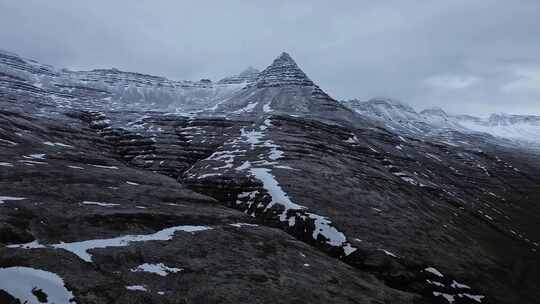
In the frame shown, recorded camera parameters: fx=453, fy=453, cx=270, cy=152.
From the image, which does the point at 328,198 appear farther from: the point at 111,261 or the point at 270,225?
the point at 111,261

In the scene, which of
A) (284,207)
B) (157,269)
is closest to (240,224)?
(284,207)

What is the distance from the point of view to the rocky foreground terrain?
126 feet

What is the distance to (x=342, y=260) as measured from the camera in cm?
5644

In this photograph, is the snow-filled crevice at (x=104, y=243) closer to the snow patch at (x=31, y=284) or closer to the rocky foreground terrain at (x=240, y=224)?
the rocky foreground terrain at (x=240, y=224)

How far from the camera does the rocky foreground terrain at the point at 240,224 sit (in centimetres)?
3847

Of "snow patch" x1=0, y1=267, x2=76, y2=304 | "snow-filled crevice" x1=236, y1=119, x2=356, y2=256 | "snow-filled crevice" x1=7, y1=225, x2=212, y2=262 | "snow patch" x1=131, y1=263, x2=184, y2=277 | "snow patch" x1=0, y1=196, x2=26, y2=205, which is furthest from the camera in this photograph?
"snow-filled crevice" x1=236, y1=119, x2=356, y2=256

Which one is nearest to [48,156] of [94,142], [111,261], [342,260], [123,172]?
[123,172]

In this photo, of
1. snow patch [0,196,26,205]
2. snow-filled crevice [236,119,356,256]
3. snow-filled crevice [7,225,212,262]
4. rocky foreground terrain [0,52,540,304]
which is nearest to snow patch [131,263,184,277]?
rocky foreground terrain [0,52,540,304]

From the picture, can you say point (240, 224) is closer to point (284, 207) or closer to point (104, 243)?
point (284, 207)

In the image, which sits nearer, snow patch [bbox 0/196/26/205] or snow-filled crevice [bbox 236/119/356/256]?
snow patch [bbox 0/196/26/205]

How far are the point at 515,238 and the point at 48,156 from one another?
8834cm

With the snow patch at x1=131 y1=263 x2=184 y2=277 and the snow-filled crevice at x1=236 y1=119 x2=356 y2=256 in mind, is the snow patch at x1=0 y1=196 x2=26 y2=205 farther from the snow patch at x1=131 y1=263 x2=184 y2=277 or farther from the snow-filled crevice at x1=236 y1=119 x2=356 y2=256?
the snow-filled crevice at x1=236 y1=119 x2=356 y2=256

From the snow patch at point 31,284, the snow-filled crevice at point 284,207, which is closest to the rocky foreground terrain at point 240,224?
the snow patch at point 31,284

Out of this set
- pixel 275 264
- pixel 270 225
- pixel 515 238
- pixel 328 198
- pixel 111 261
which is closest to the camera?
pixel 111 261
